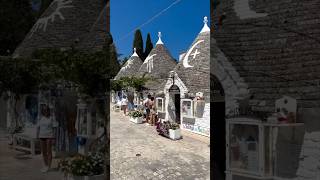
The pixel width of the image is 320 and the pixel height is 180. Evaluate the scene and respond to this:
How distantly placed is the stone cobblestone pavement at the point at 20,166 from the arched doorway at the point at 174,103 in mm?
1839

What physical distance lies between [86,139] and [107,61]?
1058mm

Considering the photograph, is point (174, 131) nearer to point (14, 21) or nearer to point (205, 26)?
point (205, 26)

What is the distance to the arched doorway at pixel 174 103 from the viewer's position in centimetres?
575

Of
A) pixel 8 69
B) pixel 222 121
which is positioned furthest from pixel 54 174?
pixel 222 121

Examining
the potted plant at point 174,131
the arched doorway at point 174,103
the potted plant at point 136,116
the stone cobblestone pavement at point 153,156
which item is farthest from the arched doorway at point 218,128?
the potted plant at point 136,116

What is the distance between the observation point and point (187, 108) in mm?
5477

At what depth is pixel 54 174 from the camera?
16.5 feet

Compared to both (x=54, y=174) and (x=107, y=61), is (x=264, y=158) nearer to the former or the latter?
(x=107, y=61)

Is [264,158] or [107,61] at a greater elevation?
[107,61]

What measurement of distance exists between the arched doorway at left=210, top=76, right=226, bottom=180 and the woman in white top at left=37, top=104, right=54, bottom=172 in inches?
87.6

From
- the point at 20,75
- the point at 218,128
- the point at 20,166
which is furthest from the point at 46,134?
the point at 218,128

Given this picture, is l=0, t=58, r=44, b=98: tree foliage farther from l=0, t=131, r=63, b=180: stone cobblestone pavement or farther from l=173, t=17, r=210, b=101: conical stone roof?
l=173, t=17, r=210, b=101: conical stone roof

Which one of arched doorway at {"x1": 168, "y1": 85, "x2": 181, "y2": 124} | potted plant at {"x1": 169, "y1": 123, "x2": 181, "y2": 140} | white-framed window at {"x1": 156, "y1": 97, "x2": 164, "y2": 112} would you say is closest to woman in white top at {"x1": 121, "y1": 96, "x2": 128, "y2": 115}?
white-framed window at {"x1": 156, "y1": 97, "x2": 164, "y2": 112}

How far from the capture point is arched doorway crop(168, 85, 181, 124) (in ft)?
18.9
